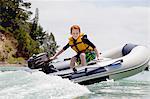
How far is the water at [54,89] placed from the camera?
169 inches

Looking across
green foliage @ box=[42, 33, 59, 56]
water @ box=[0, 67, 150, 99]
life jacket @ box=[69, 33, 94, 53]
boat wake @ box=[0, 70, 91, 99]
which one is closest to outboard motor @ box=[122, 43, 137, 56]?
life jacket @ box=[69, 33, 94, 53]

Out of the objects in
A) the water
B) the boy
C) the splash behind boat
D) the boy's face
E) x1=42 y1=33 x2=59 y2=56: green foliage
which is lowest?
the water

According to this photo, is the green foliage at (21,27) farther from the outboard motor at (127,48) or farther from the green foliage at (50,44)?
the outboard motor at (127,48)

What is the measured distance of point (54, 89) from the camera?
14.9 ft

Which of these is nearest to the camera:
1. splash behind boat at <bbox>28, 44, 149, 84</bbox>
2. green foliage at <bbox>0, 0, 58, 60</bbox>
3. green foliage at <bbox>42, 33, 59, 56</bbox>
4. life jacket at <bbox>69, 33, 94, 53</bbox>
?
splash behind boat at <bbox>28, 44, 149, 84</bbox>

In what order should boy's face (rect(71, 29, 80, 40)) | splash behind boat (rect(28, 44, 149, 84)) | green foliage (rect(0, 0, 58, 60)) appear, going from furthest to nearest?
1. green foliage (rect(0, 0, 58, 60))
2. boy's face (rect(71, 29, 80, 40))
3. splash behind boat (rect(28, 44, 149, 84))

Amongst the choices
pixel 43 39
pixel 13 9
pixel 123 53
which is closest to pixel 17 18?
pixel 13 9

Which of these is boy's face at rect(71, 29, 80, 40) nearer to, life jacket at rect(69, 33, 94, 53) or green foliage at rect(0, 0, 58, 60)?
life jacket at rect(69, 33, 94, 53)

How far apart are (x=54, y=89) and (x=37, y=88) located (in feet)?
0.61

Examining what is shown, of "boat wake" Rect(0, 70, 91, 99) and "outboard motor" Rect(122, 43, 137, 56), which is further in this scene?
"outboard motor" Rect(122, 43, 137, 56)

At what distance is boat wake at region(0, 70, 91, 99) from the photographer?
13.9 ft

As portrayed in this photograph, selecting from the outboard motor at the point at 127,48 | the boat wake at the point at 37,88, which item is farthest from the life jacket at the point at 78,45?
the outboard motor at the point at 127,48

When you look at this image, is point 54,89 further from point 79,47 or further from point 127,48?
point 127,48

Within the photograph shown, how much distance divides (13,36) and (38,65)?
72.9 feet
